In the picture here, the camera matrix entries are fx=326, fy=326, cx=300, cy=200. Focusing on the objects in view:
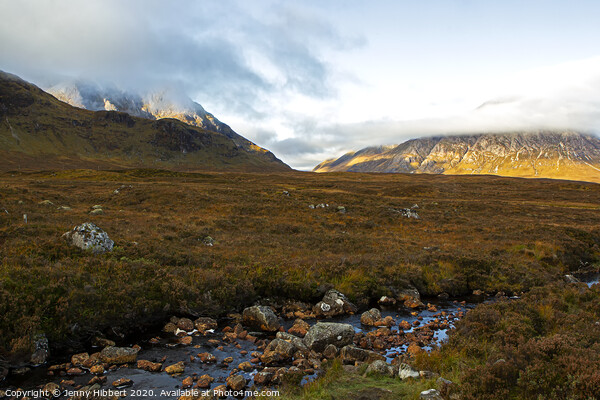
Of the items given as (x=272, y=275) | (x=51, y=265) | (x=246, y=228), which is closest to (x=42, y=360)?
(x=51, y=265)

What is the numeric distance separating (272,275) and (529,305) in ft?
38.9

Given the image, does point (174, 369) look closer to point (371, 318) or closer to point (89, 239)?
point (371, 318)

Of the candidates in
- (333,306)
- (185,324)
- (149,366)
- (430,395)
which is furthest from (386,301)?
(149,366)

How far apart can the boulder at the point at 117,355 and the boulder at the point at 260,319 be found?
4.65 meters

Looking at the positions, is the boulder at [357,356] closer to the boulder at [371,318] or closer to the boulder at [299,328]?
the boulder at [299,328]

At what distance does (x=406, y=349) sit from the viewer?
12094 mm

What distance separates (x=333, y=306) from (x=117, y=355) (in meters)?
9.24

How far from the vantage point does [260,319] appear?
45.8 ft

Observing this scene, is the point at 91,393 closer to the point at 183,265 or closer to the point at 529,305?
the point at 183,265

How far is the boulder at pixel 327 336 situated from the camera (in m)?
11.7

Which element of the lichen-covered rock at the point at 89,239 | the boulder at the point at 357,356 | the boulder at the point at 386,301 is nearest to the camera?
the boulder at the point at 357,356

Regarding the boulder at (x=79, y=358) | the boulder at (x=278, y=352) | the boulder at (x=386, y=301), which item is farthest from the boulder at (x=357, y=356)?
the boulder at (x=79, y=358)

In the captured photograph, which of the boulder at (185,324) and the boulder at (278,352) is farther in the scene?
the boulder at (185,324)

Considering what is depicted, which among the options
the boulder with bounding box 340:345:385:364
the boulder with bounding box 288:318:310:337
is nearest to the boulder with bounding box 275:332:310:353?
the boulder with bounding box 288:318:310:337
